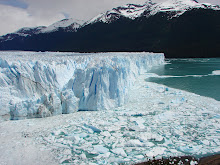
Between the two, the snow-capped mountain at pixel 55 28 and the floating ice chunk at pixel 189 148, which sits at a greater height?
the snow-capped mountain at pixel 55 28

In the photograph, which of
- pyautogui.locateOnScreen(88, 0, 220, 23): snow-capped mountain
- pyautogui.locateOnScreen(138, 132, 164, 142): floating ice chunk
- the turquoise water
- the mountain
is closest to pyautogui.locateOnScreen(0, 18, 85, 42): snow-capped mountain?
the mountain

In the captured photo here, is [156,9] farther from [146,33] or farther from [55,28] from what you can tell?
[55,28]

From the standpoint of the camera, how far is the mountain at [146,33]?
5303 cm

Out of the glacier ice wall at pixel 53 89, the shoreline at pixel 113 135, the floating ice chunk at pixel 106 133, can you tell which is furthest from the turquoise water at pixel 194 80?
the floating ice chunk at pixel 106 133

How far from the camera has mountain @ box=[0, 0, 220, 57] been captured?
5303cm

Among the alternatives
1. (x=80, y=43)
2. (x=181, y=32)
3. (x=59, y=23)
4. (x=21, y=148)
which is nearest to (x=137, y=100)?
(x=21, y=148)

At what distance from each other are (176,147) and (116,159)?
4.65 ft

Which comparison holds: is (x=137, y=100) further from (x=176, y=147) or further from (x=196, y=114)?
(x=176, y=147)

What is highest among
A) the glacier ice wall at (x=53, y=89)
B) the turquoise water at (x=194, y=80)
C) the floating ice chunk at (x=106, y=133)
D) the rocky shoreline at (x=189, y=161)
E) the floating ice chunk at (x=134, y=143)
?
the glacier ice wall at (x=53, y=89)

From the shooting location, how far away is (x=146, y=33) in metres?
65.2

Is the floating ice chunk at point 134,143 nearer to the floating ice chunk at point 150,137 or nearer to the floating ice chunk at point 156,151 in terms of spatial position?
the floating ice chunk at point 150,137

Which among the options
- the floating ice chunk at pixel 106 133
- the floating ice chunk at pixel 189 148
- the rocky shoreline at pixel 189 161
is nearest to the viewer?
the rocky shoreline at pixel 189 161

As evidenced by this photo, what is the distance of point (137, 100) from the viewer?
8.16 m

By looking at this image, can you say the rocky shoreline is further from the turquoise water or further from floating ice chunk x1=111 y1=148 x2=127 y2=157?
the turquoise water
